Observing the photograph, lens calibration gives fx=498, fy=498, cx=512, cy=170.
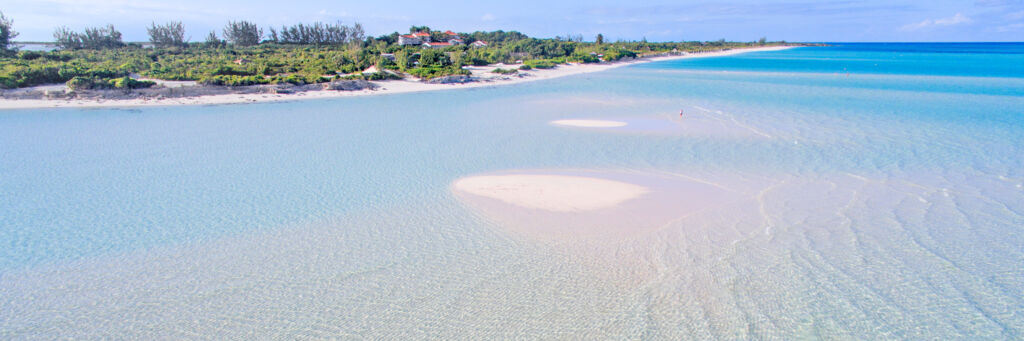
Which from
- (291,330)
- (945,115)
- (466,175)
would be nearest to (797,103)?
(945,115)

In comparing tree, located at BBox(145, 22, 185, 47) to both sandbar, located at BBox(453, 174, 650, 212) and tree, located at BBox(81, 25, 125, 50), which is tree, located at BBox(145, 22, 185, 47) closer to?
tree, located at BBox(81, 25, 125, 50)

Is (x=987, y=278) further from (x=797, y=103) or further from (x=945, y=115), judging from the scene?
(x=797, y=103)

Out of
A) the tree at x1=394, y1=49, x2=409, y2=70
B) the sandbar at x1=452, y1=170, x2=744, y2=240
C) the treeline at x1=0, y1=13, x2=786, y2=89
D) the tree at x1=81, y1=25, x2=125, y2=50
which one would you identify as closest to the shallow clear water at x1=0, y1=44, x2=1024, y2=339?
the sandbar at x1=452, y1=170, x2=744, y2=240

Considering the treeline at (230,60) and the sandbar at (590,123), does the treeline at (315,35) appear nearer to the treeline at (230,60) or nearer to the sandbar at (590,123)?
the treeline at (230,60)

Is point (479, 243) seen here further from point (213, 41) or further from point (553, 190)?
point (213, 41)

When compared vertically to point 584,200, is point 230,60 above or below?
above

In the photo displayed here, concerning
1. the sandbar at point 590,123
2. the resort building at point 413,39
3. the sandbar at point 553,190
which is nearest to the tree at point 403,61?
the sandbar at point 590,123

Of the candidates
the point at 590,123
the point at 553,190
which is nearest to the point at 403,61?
the point at 590,123

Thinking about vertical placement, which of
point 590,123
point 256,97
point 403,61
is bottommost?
point 590,123
